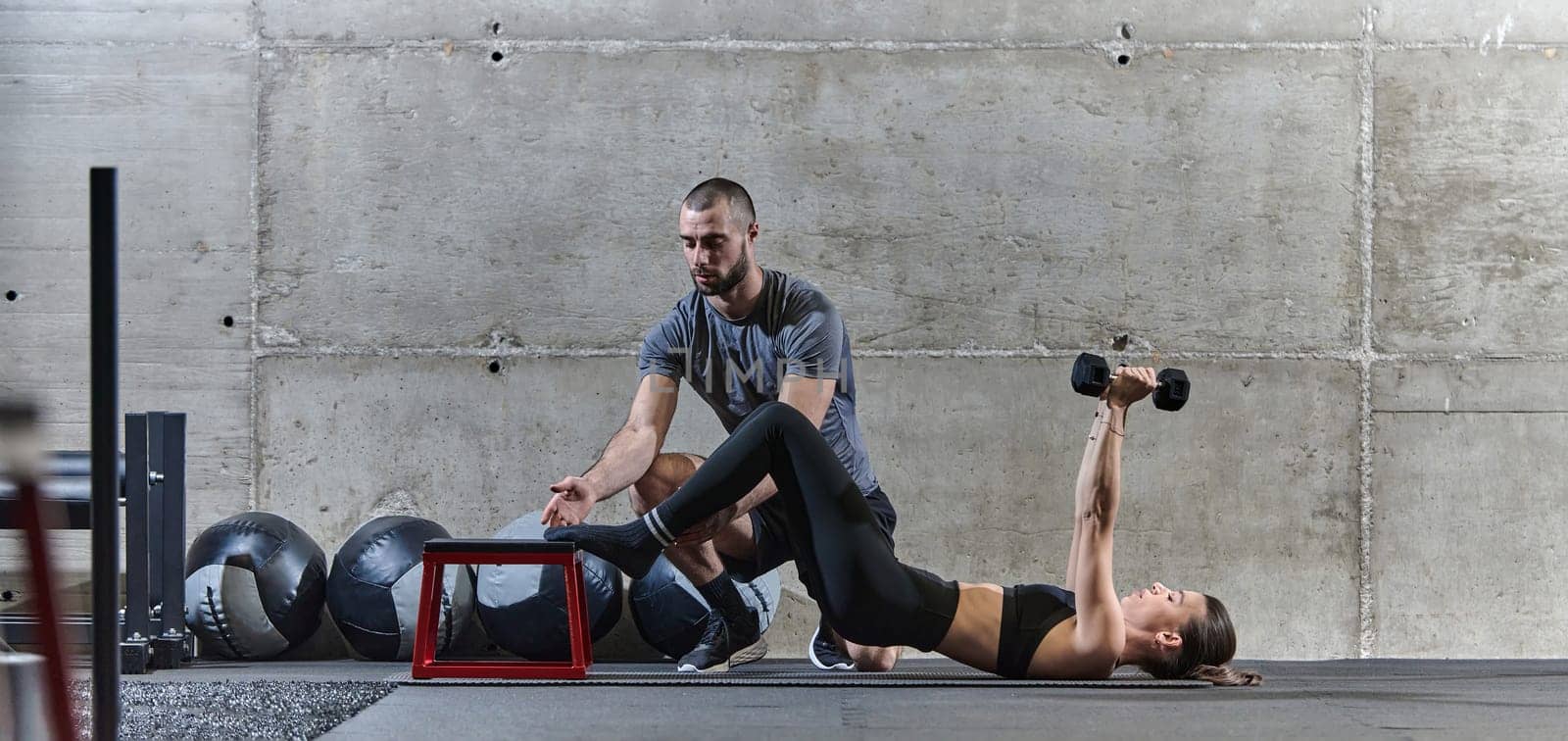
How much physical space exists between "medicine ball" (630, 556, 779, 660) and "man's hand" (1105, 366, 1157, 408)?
1208 millimetres

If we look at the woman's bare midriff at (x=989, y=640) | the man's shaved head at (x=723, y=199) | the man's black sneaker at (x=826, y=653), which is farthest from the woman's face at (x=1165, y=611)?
the man's shaved head at (x=723, y=199)

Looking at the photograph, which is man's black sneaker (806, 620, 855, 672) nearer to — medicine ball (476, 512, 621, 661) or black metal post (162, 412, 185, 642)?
medicine ball (476, 512, 621, 661)

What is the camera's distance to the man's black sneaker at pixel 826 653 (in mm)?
3984

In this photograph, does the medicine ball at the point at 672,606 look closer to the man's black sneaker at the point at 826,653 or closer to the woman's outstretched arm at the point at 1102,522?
the man's black sneaker at the point at 826,653

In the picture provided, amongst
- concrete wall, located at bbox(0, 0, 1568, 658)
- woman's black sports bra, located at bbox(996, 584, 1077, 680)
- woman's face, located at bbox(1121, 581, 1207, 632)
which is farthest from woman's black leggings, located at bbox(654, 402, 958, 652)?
concrete wall, located at bbox(0, 0, 1568, 658)

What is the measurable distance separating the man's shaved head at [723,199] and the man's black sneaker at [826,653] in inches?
52.3

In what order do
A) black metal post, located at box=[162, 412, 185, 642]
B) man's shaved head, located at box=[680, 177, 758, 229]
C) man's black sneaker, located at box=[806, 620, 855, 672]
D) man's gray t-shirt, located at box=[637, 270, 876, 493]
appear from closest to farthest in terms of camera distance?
black metal post, located at box=[162, 412, 185, 642] < man's black sneaker, located at box=[806, 620, 855, 672] < man's gray t-shirt, located at box=[637, 270, 876, 493] < man's shaved head, located at box=[680, 177, 758, 229]

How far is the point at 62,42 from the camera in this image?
4516 millimetres

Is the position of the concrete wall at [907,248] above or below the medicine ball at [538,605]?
above

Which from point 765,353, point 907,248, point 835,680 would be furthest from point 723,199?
point 835,680

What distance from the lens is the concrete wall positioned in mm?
4422

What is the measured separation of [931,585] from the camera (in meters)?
3.37

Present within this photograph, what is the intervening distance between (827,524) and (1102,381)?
2.61 feet

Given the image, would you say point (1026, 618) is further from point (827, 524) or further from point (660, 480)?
point (660, 480)
